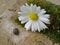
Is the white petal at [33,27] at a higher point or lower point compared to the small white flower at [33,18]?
lower

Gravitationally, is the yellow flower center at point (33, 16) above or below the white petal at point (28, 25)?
above

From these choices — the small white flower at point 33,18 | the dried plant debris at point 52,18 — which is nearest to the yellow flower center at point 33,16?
the small white flower at point 33,18

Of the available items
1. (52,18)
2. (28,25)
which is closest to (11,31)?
(28,25)

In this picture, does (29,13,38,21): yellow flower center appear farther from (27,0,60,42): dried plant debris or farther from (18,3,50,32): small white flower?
(27,0,60,42): dried plant debris

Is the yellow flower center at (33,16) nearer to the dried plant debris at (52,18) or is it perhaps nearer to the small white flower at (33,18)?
the small white flower at (33,18)

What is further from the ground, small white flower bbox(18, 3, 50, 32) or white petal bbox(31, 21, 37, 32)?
small white flower bbox(18, 3, 50, 32)

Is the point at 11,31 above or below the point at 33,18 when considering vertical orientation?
below

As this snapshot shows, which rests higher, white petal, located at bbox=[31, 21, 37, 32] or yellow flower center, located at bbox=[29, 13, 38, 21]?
yellow flower center, located at bbox=[29, 13, 38, 21]

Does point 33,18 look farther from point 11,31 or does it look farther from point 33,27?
point 11,31

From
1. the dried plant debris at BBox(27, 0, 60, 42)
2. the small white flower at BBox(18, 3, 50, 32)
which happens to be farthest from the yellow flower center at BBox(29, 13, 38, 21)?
the dried plant debris at BBox(27, 0, 60, 42)
